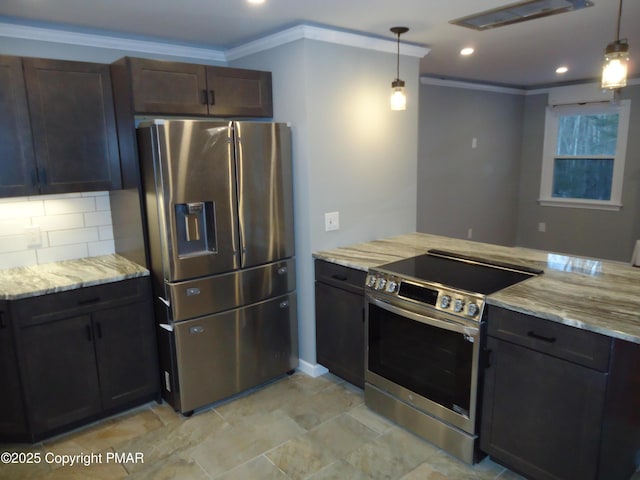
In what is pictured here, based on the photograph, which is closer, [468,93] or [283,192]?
[283,192]

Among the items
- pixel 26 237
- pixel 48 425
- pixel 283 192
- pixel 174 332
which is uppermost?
pixel 283 192

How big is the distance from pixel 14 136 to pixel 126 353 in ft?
4.35

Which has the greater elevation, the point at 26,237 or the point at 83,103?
the point at 83,103

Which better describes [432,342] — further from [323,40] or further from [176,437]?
[323,40]

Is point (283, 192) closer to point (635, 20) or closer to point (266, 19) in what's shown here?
point (266, 19)

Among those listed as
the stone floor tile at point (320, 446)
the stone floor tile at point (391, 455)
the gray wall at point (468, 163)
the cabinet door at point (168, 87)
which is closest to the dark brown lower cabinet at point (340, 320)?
the stone floor tile at point (320, 446)

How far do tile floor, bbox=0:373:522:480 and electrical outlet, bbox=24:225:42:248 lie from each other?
114 cm

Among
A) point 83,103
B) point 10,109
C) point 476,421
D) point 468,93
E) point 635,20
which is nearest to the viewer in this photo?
point 476,421

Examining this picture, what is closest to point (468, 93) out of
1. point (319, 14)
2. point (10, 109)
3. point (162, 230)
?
point (319, 14)

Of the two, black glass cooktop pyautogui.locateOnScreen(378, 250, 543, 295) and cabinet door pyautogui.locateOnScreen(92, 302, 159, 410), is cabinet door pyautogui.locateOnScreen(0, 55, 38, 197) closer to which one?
cabinet door pyautogui.locateOnScreen(92, 302, 159, 410)

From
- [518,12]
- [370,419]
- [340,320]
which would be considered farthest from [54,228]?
[518,12]

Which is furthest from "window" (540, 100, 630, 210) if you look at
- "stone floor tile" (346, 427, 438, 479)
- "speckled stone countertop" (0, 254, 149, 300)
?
"speckled stone countertop" (0, 254, 149, 300)

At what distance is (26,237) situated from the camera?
2811mm

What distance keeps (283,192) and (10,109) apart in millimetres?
1521
